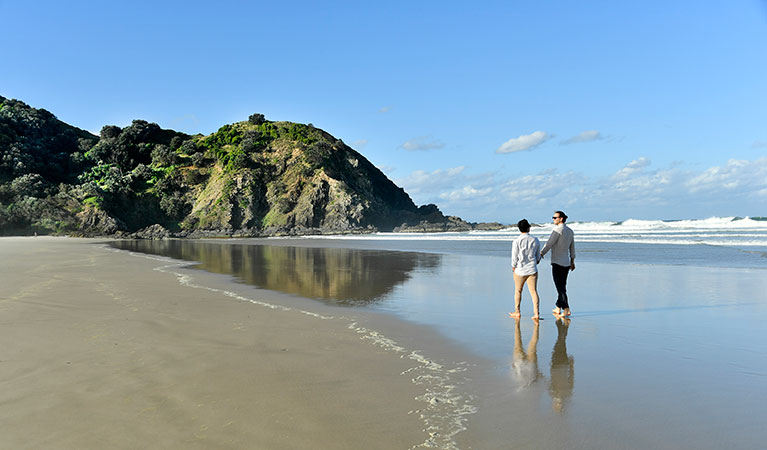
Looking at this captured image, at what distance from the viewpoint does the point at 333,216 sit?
70.9 meters

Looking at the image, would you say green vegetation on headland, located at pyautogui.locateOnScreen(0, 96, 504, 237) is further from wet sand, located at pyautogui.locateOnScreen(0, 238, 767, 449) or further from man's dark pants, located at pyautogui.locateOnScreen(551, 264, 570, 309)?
man's dark pants, located at pyautogui.locateOnScreen(551, 264, 570, 309)

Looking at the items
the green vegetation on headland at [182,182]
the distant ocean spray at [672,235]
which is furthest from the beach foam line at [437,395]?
the green vegetation on headland at [182,182]

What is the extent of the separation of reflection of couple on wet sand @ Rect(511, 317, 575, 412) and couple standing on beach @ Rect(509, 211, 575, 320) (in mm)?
1326

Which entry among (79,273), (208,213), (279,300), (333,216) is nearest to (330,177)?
(333,216)

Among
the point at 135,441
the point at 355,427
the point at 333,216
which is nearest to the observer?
the point at 135,441

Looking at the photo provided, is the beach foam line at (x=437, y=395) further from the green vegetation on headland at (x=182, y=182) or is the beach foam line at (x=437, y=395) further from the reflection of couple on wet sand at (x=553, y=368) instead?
the green vegetation on headland at (x=182, y=182)

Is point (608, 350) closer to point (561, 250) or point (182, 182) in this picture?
point (561, 250)

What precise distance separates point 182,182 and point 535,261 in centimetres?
7689

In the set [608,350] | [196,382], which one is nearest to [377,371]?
[196,382]

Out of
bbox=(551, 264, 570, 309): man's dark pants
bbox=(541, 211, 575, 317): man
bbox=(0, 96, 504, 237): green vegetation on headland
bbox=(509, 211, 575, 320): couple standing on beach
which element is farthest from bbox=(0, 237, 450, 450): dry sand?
bbox=(0, 96, 504, 237): green vegetation on headland

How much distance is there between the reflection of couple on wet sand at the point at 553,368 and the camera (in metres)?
4.61

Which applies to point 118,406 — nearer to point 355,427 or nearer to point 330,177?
point 355,427

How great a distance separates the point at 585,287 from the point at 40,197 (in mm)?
77130

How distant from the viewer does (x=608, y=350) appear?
6.32 metres
